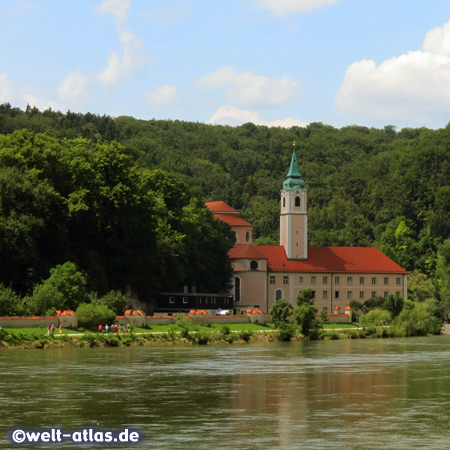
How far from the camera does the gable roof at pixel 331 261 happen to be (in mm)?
125250

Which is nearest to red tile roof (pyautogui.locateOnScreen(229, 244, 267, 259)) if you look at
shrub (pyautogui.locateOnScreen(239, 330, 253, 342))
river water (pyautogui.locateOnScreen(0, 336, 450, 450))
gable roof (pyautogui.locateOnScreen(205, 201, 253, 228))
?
gable roof (pyautogui.locateOnScreen(205, 201, 253, 228))

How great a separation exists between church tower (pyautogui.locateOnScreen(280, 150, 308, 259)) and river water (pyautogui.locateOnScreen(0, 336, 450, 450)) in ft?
203

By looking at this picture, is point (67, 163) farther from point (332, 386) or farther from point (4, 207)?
point (332, 386)

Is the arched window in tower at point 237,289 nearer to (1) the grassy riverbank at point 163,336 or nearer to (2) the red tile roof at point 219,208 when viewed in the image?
(2) the red tile roof at point 219,208

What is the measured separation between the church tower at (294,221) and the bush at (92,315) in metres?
52.2

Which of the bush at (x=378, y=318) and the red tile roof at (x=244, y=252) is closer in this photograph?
the bush at (x=378, y=318)

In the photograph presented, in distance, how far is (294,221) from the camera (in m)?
126

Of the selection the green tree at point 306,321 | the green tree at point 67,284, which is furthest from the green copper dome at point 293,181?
the green tree at point 67,284

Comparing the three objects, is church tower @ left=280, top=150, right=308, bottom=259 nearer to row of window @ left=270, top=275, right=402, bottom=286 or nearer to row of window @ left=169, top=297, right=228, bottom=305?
row of window @ left=270, top=275, right=402, bottom=286

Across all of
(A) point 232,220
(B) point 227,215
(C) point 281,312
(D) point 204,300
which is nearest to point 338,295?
(A) point 232,220

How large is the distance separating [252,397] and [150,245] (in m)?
52.9

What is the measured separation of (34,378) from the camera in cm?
4619

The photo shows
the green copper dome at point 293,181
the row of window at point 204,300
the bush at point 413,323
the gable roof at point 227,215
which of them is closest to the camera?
the bush at point 413,323

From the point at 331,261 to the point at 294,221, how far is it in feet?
22.0
